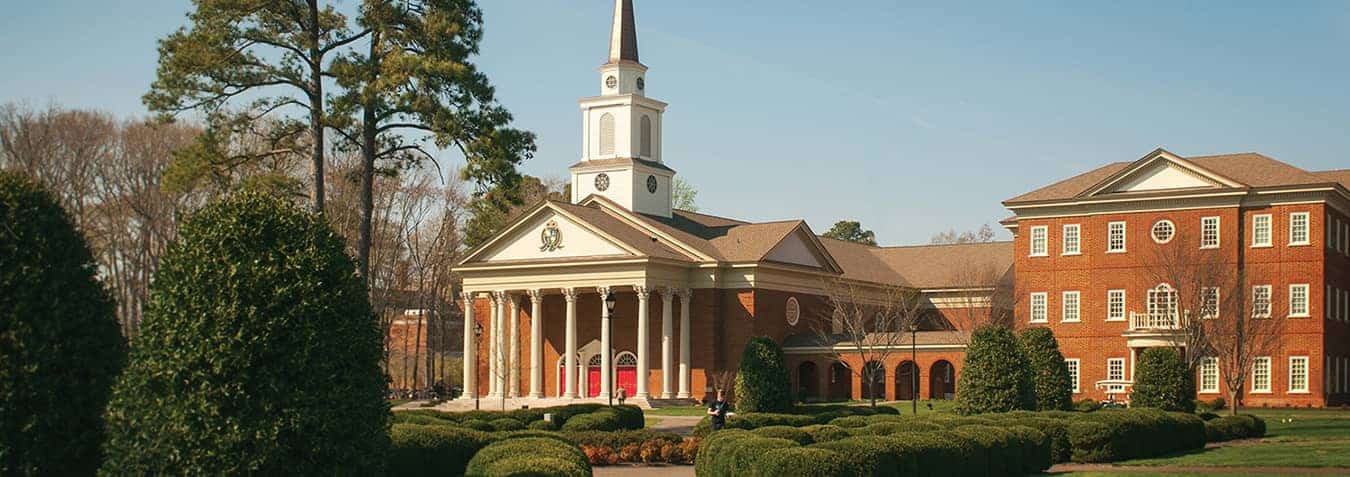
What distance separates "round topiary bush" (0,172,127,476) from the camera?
534 inches

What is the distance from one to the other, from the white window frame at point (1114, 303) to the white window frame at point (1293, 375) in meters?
6.59

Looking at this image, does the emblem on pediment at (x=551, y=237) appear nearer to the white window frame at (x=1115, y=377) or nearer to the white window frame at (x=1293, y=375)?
the white window frame at (x=1115, y=377)

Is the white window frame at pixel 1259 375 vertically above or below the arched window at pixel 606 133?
below

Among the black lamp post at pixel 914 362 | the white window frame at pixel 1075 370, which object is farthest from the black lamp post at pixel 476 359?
the white window frame at pixel 1075 370

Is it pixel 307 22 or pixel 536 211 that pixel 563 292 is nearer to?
pixel 536 211

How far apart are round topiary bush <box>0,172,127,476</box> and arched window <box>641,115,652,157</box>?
5288 cm

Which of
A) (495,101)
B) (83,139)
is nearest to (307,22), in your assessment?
(495,101)

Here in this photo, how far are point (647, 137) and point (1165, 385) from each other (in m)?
32.7

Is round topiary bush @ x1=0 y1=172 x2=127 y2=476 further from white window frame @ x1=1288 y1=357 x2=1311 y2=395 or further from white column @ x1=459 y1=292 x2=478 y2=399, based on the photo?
white window frame @ x1=1288 y1=357 x2=1311 y2=395

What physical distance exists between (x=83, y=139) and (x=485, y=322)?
2067 cm

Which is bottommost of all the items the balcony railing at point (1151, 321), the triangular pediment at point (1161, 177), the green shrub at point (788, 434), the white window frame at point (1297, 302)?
the green shrub at point (788, 434)

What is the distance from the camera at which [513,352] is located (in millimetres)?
63406

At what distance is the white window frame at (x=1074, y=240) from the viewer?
5981 cm

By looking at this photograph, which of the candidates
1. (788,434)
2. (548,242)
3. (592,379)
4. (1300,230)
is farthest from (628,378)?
(788,434)
